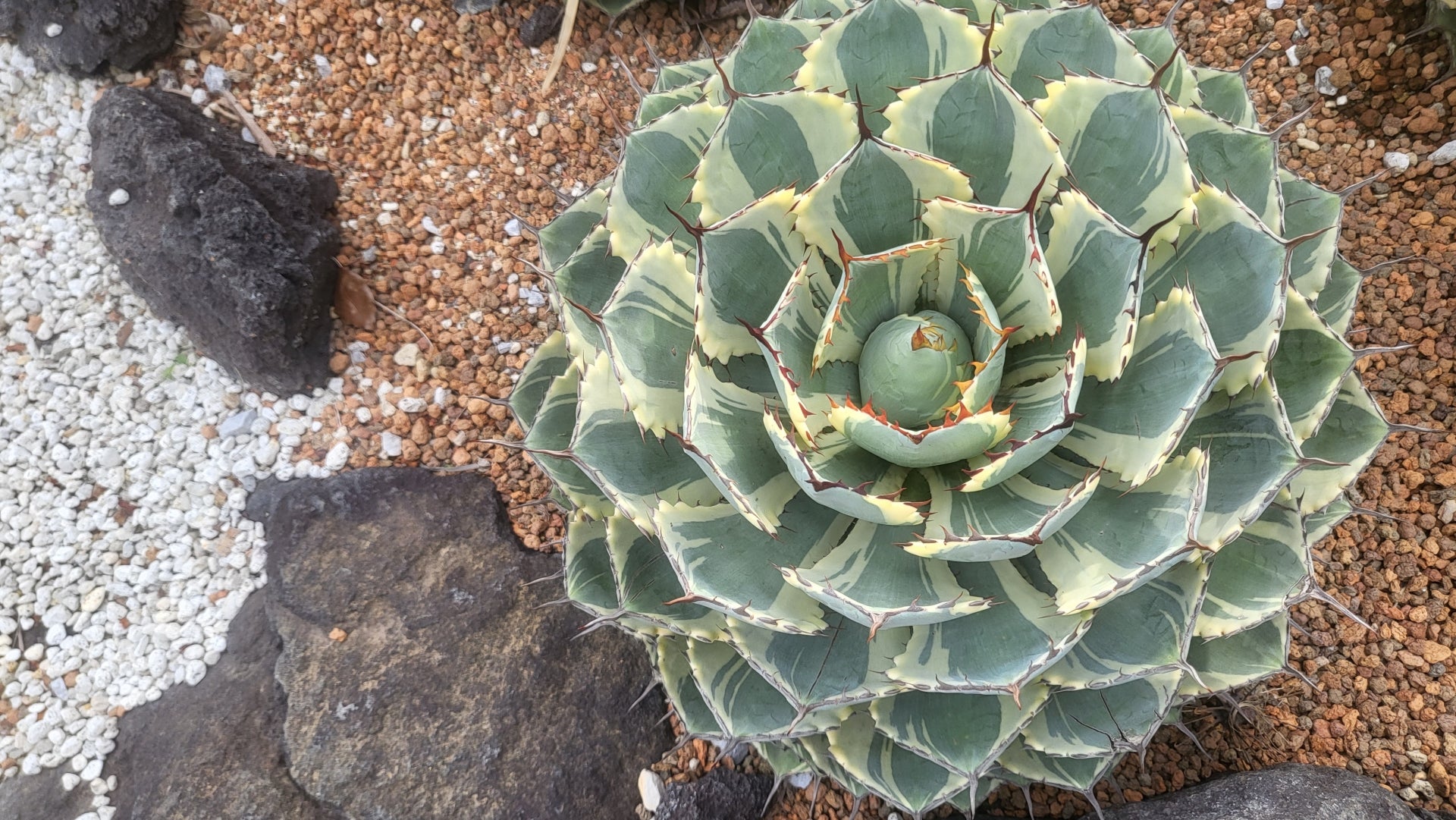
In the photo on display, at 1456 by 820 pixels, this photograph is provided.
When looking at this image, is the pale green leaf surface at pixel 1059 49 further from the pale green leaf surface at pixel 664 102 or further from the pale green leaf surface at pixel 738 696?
the pale green leaf surface at pixel 738 696

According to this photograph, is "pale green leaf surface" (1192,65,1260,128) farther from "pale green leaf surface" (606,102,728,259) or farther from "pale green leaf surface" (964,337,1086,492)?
"pale green leaf surface" (606,102,728,259)

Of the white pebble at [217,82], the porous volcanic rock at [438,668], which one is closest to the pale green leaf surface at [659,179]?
the porous volcanic rock at [438,668]

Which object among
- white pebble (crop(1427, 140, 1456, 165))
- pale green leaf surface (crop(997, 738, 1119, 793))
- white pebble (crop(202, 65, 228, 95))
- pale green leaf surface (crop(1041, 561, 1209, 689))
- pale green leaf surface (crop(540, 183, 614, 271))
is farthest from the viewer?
white pebble (crop(202, 65, 228, 95))

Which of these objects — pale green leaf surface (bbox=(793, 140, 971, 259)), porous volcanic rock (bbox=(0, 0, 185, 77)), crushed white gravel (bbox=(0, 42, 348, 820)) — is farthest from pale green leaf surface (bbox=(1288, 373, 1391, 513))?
porous volcanic rock (bbox=(0, 0, 185, 77))

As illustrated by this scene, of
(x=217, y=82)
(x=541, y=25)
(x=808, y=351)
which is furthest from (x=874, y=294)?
(x=217, y=82)

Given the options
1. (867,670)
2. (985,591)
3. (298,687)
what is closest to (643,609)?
(867,670)

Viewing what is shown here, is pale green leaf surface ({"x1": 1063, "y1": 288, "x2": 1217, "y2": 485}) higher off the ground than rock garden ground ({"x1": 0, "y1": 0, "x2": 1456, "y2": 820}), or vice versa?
pale green leaf surface ({"x1": 1063, "y1": 288, "x2": 1217, "y2": 485})

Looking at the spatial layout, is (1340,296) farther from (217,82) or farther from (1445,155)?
(217,82)
